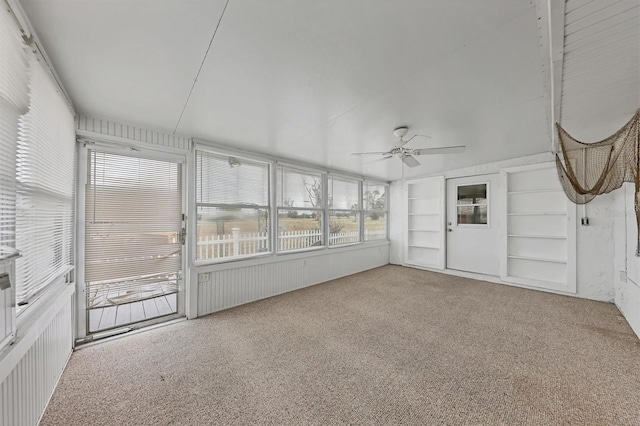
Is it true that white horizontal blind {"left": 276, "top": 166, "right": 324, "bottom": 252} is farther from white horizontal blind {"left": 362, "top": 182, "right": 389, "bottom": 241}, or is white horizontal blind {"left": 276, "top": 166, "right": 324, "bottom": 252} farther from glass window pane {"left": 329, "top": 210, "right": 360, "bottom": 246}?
white horizontal blind {"left": 362, "top": 182, "right": 389, "bottom": 241}

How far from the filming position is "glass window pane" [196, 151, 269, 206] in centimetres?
325

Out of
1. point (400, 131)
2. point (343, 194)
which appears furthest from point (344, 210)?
point (400, 131)

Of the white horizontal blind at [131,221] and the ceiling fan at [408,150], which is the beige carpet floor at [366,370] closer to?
the white horizontal blind at [131,221]

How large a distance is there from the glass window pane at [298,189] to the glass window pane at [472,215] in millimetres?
3063

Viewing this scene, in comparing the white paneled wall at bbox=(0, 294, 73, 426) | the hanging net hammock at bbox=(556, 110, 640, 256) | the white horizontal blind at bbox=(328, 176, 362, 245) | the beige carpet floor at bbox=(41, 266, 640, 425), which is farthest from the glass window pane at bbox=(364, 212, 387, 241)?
the white paneled wall at bbox=(0, 294, 73, 426)

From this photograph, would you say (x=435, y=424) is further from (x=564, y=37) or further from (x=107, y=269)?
(x=107, y=269)

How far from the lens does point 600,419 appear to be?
1510 millimetres

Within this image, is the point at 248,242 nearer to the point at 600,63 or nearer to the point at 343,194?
the point at 343,194

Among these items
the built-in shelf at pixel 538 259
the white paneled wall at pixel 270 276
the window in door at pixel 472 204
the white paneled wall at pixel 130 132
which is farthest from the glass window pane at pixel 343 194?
the built-in shelf at pixel 538 259

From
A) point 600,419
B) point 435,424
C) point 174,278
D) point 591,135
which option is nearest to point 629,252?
point 591,135

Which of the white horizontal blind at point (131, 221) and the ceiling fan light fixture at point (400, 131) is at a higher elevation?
the ceiling fan light fixture at point (400, 131)

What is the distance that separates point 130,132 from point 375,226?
5.17m

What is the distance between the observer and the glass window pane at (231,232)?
129 inches

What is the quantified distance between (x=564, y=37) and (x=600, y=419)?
2.34m
